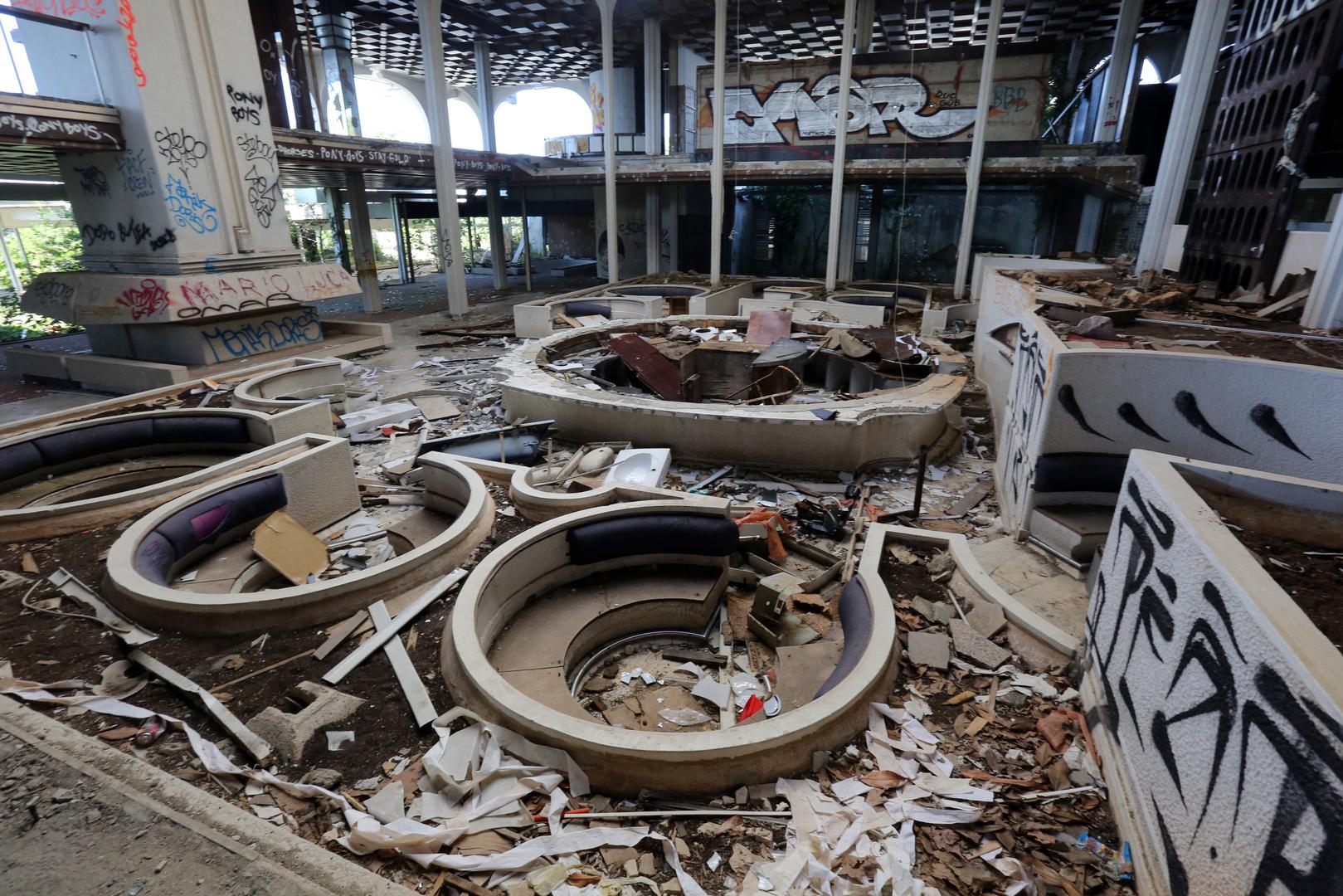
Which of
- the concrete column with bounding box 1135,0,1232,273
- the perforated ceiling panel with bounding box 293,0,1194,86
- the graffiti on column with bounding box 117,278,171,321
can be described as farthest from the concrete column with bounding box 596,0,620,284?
the concrete column with bounding box 1135,0,1232,273

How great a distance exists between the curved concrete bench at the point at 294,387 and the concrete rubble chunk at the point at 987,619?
29.5 feet

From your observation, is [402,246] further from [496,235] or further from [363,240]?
[363,240]

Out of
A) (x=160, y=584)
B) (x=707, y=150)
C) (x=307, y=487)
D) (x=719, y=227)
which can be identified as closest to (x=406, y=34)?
(x=707, y=150)

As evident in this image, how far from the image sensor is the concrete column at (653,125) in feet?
83.6

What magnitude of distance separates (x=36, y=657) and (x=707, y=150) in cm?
2372

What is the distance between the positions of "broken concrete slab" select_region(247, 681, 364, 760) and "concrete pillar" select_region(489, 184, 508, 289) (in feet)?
76.6

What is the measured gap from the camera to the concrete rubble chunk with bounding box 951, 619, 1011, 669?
16.9 feet

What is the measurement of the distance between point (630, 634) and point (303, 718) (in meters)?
3.09

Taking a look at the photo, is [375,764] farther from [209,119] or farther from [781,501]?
[209,119]

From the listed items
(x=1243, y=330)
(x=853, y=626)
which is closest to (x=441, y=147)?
(x=853, y=626)

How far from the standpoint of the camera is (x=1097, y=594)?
4.67 meters

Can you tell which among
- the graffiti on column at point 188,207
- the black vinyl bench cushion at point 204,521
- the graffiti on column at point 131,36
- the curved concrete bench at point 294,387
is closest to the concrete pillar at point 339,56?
the graffiti on column at point 188,207

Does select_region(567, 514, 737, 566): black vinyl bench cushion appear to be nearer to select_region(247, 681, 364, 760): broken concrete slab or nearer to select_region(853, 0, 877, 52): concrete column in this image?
select_region(247, 681, 364, 760): broken concrete slab

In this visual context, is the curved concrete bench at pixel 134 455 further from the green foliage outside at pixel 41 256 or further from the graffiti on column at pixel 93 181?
the green foliage outside at pixel 41 256
